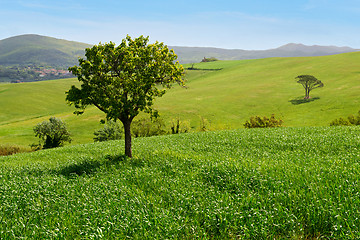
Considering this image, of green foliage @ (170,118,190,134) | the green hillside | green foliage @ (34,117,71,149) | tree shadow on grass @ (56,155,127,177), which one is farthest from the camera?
the green hillside

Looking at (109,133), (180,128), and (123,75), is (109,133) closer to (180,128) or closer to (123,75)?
(180,128)

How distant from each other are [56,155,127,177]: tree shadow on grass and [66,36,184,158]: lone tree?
3.20m

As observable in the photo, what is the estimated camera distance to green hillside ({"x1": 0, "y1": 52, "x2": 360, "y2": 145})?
7669 centimetres

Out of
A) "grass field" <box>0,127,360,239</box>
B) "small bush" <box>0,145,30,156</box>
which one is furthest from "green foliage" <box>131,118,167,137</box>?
"grass field" <box>0,127,360,239</box>

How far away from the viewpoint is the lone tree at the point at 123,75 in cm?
1922

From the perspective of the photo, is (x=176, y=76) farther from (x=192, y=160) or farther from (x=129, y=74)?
(x=192, y=160)

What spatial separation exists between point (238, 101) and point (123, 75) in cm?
8564

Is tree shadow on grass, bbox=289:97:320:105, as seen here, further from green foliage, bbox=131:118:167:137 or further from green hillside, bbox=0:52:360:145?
green foliage, bbox=131:118:167:137

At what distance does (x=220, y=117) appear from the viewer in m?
83.6

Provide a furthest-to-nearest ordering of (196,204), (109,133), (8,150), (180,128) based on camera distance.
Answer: (180,128) < (109,133) < (8,150) < (196,204)

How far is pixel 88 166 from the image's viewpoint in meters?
19.8

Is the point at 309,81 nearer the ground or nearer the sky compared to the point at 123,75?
nearer the sky

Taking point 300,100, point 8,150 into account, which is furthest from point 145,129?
point 300,100

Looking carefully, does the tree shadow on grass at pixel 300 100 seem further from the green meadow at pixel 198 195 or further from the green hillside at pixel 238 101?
the green meadow at pixel 198 195
